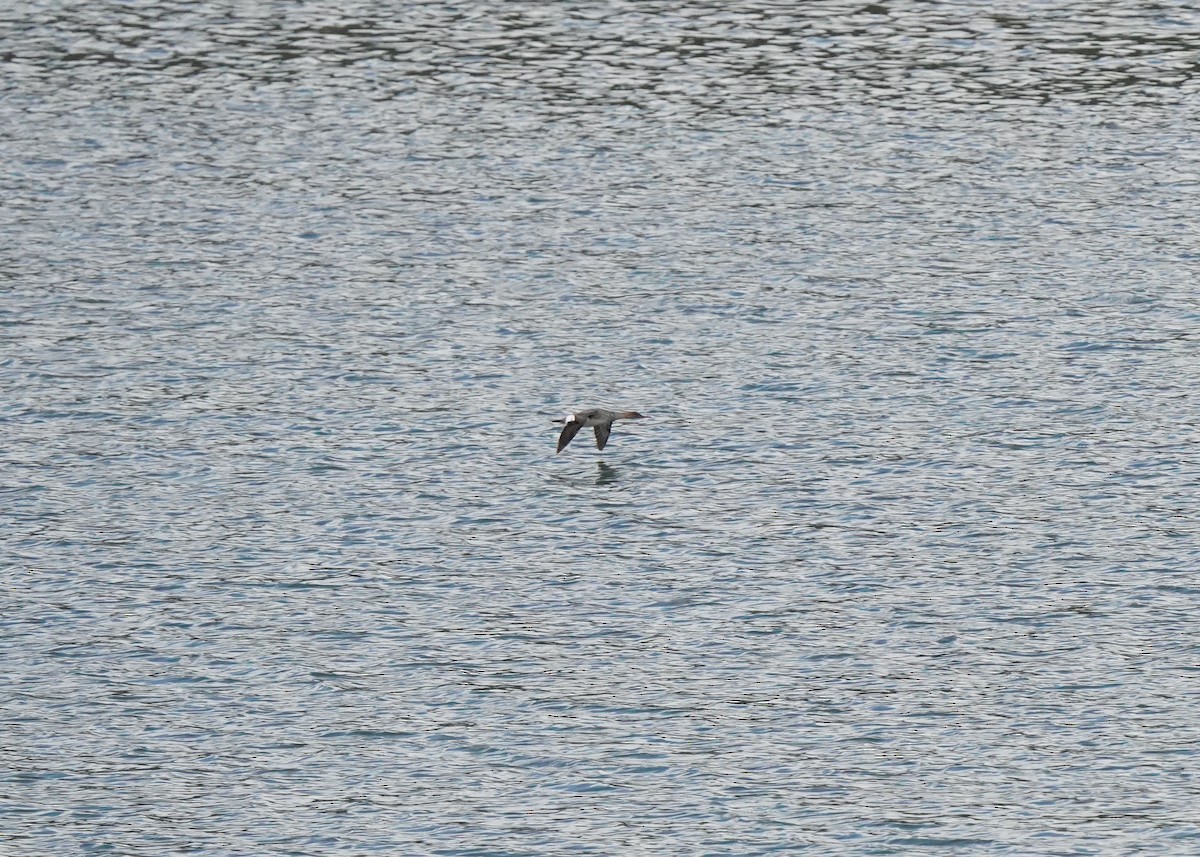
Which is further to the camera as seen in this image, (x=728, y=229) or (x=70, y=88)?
(x=70, y=88)

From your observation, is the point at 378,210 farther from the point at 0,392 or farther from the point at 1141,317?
the point at 1141,317

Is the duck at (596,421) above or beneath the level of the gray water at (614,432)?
above

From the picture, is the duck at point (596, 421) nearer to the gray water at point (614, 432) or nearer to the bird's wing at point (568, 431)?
the bird's wing at point (568, 431)

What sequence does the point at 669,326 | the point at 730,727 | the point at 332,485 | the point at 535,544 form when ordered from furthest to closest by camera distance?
1. the point at 669,326
2. the point at 332,485
3. the point at 535,544
4. the point at 730,727

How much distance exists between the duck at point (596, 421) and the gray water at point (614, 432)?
1.28 metres

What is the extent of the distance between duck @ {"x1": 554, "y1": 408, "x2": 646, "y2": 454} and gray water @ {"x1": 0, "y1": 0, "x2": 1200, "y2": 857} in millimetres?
1278

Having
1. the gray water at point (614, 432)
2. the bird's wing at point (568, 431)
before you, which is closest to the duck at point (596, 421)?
the bird's wing at point (568, 431)

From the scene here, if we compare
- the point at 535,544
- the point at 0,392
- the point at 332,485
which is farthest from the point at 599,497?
the point at 0,392

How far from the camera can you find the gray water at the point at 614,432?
123 ft

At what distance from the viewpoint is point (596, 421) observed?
49.1 meters

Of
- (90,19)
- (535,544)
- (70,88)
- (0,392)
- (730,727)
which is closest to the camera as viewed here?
(730,727)

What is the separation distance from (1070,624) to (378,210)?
107 feet

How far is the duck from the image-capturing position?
4847 centimetres

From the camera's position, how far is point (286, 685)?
40438 millimetres
